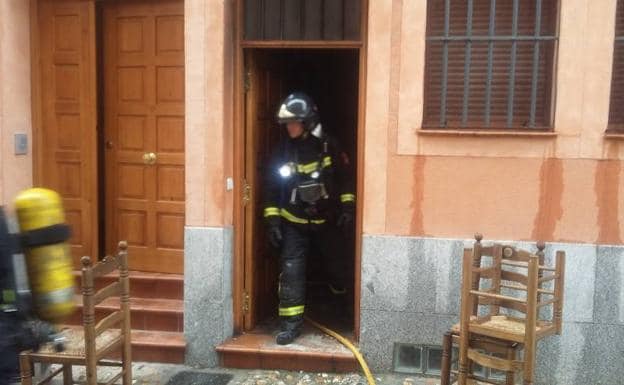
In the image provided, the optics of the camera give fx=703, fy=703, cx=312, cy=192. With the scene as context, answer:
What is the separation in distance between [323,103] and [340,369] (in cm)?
341

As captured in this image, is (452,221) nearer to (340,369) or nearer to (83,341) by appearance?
(340,369)

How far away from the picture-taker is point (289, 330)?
5926 mm

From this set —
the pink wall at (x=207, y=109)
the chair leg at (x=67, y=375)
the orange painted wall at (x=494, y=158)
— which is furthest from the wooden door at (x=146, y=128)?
the orange painted wall at (x=494, y=158)

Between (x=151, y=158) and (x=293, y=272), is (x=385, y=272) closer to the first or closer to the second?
(x=293, y=272)

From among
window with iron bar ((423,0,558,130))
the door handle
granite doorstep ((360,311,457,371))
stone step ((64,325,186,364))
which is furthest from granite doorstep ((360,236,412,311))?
the door handle

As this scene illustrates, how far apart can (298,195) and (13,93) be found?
270 cm

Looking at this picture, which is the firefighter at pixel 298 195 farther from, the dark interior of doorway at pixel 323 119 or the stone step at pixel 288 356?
the dark interior of doorway at pixel 323 119

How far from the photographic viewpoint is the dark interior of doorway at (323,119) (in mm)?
6458

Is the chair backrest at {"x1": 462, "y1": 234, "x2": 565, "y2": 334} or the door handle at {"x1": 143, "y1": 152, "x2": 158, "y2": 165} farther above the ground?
the door handle at {"x1": 143, "y1": 152, "x2": 158, "y2": 165}

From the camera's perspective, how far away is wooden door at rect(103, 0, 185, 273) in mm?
6316

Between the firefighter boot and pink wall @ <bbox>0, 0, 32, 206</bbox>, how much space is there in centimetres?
263

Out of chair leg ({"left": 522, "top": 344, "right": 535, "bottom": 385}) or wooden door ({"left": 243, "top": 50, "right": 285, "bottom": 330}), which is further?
wooden door ({"left": 243, "top": 50, "right": 285, "bottom": 330})

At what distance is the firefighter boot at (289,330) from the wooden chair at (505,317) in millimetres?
1782

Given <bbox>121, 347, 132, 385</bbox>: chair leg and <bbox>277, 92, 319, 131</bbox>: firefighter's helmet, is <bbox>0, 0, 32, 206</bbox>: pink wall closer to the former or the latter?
<bbox>121, 347, 132, 385</bbox>: chair leg
